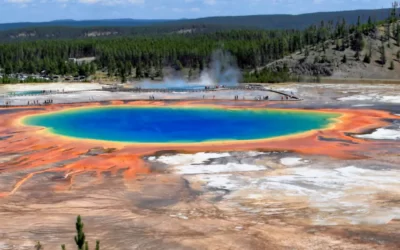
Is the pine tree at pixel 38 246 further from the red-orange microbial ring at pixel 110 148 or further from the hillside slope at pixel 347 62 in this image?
the hillside slope at pixel 347 62

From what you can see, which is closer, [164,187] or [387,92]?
[164,187]

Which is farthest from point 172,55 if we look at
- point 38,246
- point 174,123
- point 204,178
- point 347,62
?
point 38,246

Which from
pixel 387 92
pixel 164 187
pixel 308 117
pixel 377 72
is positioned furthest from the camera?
pixel 377 72

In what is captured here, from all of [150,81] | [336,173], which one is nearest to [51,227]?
[336,173]

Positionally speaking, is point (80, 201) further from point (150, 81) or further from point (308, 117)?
point (150, 81)

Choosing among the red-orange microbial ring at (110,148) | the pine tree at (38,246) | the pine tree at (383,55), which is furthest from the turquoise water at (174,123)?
the pine tree at (383,55)
